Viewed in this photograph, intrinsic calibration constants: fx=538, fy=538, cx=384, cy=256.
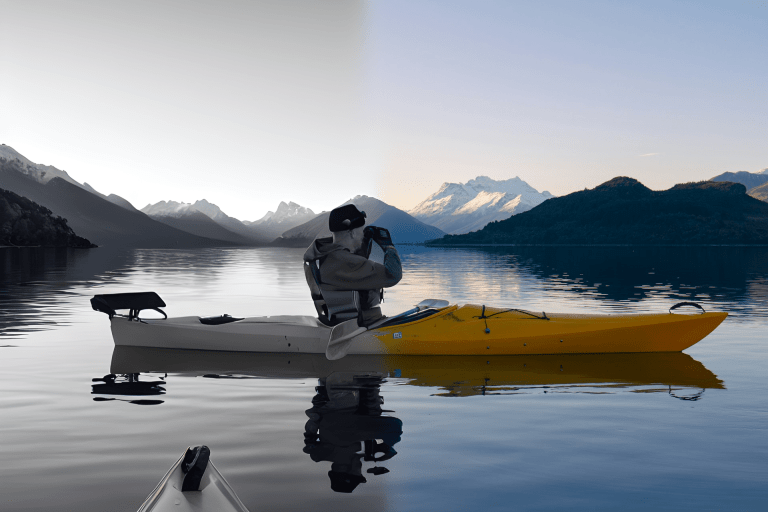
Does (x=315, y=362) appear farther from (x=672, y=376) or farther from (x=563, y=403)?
(x=672, y=376)

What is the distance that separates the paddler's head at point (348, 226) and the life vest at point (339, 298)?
322 millimetres

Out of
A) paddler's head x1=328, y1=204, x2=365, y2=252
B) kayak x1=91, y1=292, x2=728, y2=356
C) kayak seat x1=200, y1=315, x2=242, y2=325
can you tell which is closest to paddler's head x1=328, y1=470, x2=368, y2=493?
paddler's head x1=328, y1=204, x2=365, y2=252

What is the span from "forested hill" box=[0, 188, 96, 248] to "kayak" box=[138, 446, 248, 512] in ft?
→ 413

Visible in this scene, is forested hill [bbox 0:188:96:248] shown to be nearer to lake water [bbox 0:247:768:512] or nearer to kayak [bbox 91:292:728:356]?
lake water [bbox 0:247:768:512]

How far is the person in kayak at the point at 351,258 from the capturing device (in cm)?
868

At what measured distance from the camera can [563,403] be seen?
7.09 metres

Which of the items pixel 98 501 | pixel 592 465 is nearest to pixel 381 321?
pixel 592 465

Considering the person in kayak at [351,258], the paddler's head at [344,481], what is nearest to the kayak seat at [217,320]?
the person in kayak at [351,258]

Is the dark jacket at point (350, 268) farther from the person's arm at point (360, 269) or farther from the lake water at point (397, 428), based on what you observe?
the lake water at point (397, 428)

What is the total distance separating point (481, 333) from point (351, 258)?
2.90m

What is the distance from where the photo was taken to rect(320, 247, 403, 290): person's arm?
8.68 meters

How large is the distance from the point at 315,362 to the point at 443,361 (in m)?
2.30

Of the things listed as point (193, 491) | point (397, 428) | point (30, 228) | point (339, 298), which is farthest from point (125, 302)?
point (30, 228)

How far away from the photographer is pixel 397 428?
19.9ft
